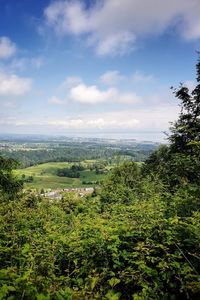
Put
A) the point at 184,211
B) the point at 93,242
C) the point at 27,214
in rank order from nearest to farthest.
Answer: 1. the point at 93,242
2. the point at 184,211
3. the point at 27,214

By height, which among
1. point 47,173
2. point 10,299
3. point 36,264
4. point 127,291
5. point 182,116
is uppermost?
point 182,116

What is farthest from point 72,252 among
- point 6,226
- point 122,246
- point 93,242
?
point 6,226

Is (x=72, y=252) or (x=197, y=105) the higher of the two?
(x=197, y=105)

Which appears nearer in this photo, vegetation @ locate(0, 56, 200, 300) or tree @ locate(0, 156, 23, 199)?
vegetation @ locate(0, 56, 200, 300)

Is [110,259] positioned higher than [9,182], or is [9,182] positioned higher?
[110,259]

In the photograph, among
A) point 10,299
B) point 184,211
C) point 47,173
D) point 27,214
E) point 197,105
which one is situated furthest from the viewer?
point 47,173

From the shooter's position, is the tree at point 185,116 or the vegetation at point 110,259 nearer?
the vegetation at point 110,259

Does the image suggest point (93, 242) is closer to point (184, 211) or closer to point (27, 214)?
point (184, 211)

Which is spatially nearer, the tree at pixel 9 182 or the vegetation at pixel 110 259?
the vegetation at pixel 110 259

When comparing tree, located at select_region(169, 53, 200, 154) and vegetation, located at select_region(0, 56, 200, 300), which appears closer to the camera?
vegetation, located at select_region(0, 56, 200, 300)

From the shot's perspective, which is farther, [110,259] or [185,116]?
[185,116]

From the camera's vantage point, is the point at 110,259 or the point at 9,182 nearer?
the point at 110,259
